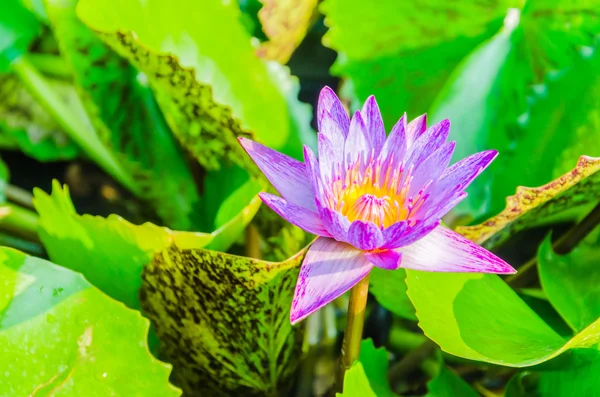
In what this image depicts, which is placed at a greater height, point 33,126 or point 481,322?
point 481,322

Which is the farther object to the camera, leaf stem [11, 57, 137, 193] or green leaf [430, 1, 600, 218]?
leaf stem [11, 57, 137, 193]

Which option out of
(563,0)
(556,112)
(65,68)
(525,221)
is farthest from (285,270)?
(65,68)

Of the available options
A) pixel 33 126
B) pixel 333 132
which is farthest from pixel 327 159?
pixel 33 126

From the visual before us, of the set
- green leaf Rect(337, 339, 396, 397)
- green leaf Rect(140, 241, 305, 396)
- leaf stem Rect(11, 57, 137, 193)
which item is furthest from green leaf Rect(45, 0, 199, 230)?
green leaf Rect(337, 339, 396, 397)

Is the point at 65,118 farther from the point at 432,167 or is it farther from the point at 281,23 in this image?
the point at 432,167

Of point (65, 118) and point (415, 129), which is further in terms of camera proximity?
point (65, 118)

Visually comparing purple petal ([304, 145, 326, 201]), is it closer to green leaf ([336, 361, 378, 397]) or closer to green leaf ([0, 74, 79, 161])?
green leaf ([336, 361, 378, 397])

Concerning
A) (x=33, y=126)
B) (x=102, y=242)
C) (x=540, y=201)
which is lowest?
(x=33, y=126)
